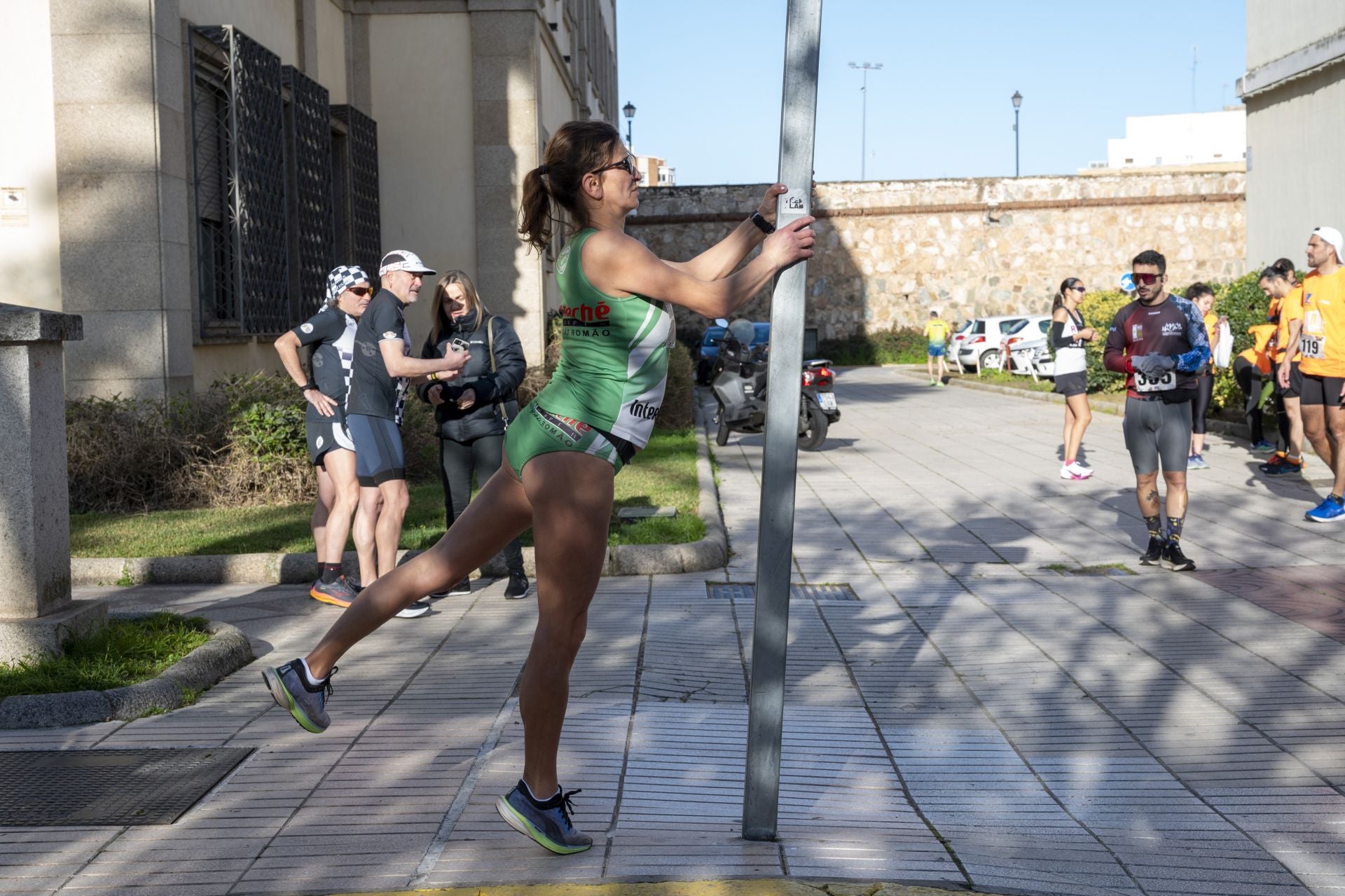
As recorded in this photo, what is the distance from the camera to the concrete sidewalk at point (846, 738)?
3.77m

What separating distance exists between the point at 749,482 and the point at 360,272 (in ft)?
22.0

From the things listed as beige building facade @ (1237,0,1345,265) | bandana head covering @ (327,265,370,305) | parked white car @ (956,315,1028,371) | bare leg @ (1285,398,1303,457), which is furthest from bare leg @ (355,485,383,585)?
parked white car @ (956,315,1028,371)

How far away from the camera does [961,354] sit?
37.9 meters

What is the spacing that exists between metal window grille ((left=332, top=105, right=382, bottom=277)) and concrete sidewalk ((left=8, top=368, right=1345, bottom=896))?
867cm

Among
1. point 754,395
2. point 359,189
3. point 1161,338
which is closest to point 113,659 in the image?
point 1161,338

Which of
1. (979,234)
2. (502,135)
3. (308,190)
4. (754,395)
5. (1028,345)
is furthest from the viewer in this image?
(979,234)

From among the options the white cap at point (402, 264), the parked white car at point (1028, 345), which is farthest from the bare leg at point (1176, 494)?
the parked white car at point (1028, 345)

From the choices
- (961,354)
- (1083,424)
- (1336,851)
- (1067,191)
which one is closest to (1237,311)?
(1083,424)

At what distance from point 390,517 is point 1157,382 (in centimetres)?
468

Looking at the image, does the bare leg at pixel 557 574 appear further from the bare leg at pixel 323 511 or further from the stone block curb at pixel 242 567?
the stone block curb at pixel 242 567

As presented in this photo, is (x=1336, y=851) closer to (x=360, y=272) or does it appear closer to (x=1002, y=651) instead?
(x=1002, y=651)

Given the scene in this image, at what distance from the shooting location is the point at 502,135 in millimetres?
17797

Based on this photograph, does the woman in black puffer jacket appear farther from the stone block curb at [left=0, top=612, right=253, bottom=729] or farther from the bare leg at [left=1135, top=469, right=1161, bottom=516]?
the bare leg at [left=1135, top=469, right=1161, bottom=516]

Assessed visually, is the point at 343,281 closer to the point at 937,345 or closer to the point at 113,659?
the point at 113,659
